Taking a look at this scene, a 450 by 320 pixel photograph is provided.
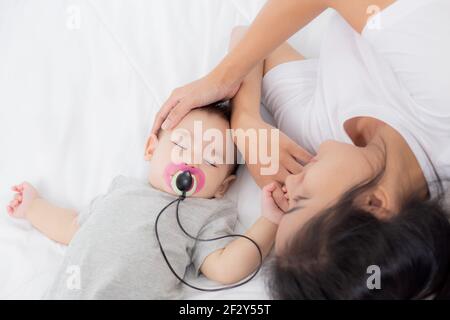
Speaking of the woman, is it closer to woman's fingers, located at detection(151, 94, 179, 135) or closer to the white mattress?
woman's fingers, located at detection(151, 94, 179, 135)

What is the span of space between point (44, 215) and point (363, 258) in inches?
29.2

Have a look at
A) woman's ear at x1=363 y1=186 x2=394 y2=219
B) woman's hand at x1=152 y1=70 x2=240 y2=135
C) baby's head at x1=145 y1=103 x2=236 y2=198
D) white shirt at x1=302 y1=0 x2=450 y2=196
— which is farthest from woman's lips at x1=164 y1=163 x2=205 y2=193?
woman's ear at x1=363 y1=186 x2=394 y2=219

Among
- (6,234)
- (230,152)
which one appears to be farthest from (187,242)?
(6,234)

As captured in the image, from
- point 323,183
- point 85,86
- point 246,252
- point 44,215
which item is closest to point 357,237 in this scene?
point 323,183

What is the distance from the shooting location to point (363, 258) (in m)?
0.80

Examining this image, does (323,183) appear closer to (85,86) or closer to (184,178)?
(184,178)

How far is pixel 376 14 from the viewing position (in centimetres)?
103

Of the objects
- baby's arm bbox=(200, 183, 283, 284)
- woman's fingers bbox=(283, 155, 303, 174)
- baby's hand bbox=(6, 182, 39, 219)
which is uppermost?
baby's hand bbox=(6, 182, 39, 219)

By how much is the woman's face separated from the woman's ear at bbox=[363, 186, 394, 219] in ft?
0.12

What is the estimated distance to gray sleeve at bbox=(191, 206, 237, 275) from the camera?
Answer: 1.05 meters
